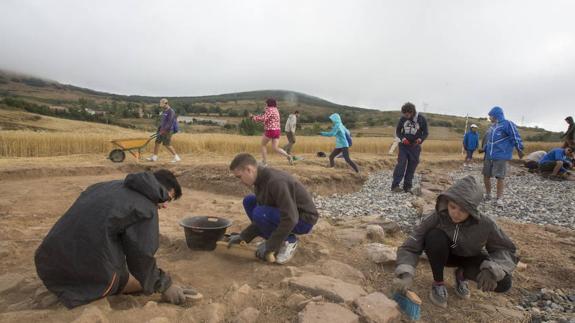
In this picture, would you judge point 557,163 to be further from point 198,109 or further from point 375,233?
point 198,109

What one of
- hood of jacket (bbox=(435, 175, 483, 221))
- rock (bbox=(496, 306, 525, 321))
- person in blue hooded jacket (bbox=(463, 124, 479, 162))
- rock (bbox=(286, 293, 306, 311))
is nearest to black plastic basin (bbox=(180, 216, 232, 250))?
rock (bbox=(286, 293, 306, 311))

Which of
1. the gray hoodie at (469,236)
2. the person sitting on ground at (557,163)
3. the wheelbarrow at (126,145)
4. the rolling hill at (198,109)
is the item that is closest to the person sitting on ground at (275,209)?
the gray hoodie at (469,236)

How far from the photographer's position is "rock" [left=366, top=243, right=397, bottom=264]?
12.2 ft

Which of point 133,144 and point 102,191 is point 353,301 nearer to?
point 102,191

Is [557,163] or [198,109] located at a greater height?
[198,109]

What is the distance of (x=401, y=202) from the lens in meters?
6.97

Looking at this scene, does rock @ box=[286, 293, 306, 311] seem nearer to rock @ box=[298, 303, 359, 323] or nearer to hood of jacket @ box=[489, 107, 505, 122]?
rock @ box=[298, 303, 359, 323]

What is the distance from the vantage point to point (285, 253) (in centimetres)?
358

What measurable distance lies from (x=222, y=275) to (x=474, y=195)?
223 cm

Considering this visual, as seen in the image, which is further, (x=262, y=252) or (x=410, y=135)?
(x=410, y=135)

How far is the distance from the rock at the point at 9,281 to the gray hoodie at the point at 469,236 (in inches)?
124

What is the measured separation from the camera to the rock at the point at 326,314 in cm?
248

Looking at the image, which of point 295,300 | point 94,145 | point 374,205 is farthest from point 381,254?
point 94,145

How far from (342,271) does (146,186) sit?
201 cm
